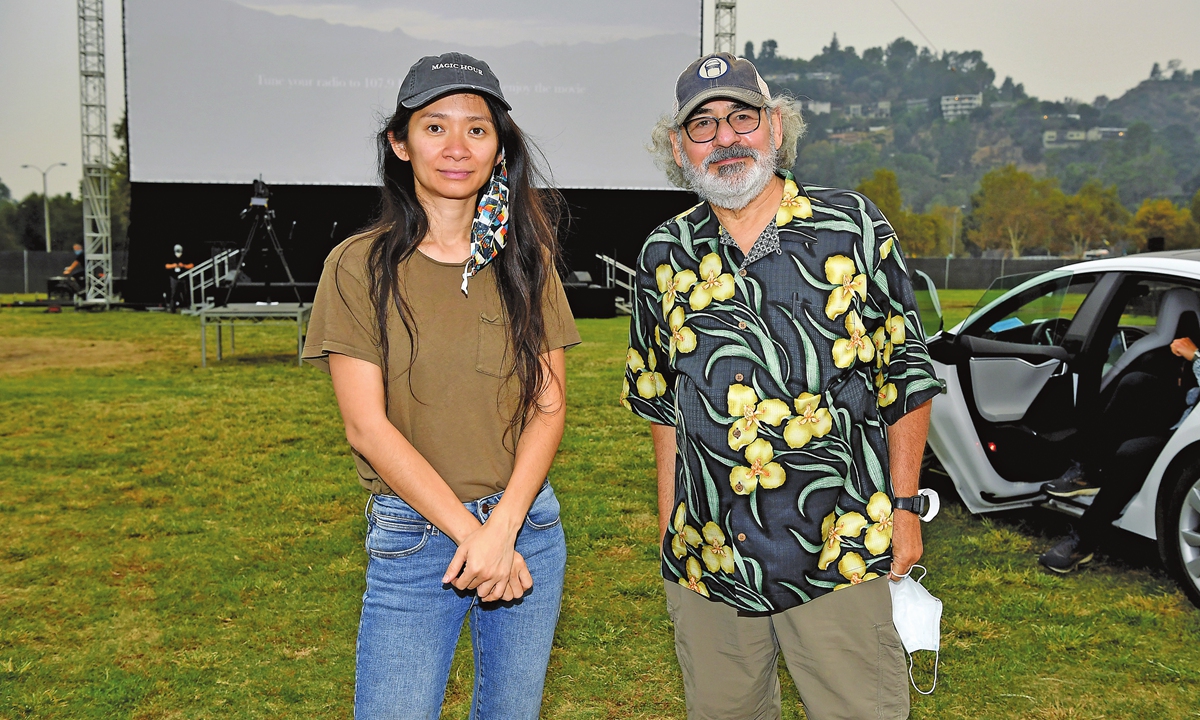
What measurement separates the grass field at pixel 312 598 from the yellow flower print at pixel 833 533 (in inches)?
60.2

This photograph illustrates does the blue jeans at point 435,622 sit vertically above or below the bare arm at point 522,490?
below

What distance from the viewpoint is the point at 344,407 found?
1.65 meters

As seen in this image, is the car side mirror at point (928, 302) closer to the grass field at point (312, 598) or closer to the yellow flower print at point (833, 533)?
the grass field at point (312, 598)

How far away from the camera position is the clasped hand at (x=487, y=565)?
1.61 metres

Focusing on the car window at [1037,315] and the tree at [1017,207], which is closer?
the car window at [1037,315]

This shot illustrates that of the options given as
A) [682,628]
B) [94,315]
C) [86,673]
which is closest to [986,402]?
[682,628]

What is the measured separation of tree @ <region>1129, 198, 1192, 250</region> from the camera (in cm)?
5831

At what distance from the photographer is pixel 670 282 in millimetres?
1953

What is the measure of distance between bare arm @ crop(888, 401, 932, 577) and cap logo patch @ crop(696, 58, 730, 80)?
0.82 metres

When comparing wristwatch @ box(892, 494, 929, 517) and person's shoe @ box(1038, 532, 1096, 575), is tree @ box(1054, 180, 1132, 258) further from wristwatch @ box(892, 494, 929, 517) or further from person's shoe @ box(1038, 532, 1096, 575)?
wristwatch @ box(892, 494, 929, 517)

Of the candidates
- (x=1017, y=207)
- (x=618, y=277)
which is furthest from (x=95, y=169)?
(x=1017, y=207)

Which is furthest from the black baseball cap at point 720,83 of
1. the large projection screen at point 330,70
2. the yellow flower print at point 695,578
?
the large projection screen at point 330,70

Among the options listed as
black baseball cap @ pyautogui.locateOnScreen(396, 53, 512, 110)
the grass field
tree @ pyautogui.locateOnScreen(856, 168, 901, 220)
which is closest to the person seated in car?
the grass field

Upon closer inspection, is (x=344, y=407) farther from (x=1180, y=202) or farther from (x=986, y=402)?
(x=1180, y=202)
